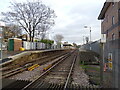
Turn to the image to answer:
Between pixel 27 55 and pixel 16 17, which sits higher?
pixel 16 17

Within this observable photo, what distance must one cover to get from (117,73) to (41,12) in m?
29.3

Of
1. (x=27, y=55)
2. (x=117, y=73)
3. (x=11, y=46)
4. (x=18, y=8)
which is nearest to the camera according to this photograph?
(x=117, y=73)

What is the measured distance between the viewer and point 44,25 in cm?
3322

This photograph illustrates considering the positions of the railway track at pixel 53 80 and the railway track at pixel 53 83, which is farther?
the railway track at pixel 53 80

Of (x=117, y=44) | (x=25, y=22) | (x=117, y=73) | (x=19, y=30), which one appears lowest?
(x=117, y=73)

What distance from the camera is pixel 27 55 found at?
17.0 metres

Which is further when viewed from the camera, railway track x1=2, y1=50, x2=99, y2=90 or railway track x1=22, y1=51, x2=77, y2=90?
railway track x1=22, y1=51, x2=77, y2=90

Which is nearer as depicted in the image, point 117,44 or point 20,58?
point 117,44

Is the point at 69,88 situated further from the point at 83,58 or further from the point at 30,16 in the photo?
the point at 30,16

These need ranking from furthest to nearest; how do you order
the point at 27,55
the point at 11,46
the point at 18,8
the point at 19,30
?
the point at 19,30 → the point at 18,8 → the point at 11,46 → the point at 27,55

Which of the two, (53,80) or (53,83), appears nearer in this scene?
(53,83)

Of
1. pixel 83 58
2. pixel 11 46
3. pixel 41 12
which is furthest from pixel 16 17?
pixel 83 58

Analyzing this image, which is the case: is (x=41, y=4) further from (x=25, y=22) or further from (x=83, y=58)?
(x=83, y=58)

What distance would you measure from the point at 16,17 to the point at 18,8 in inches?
92.7
